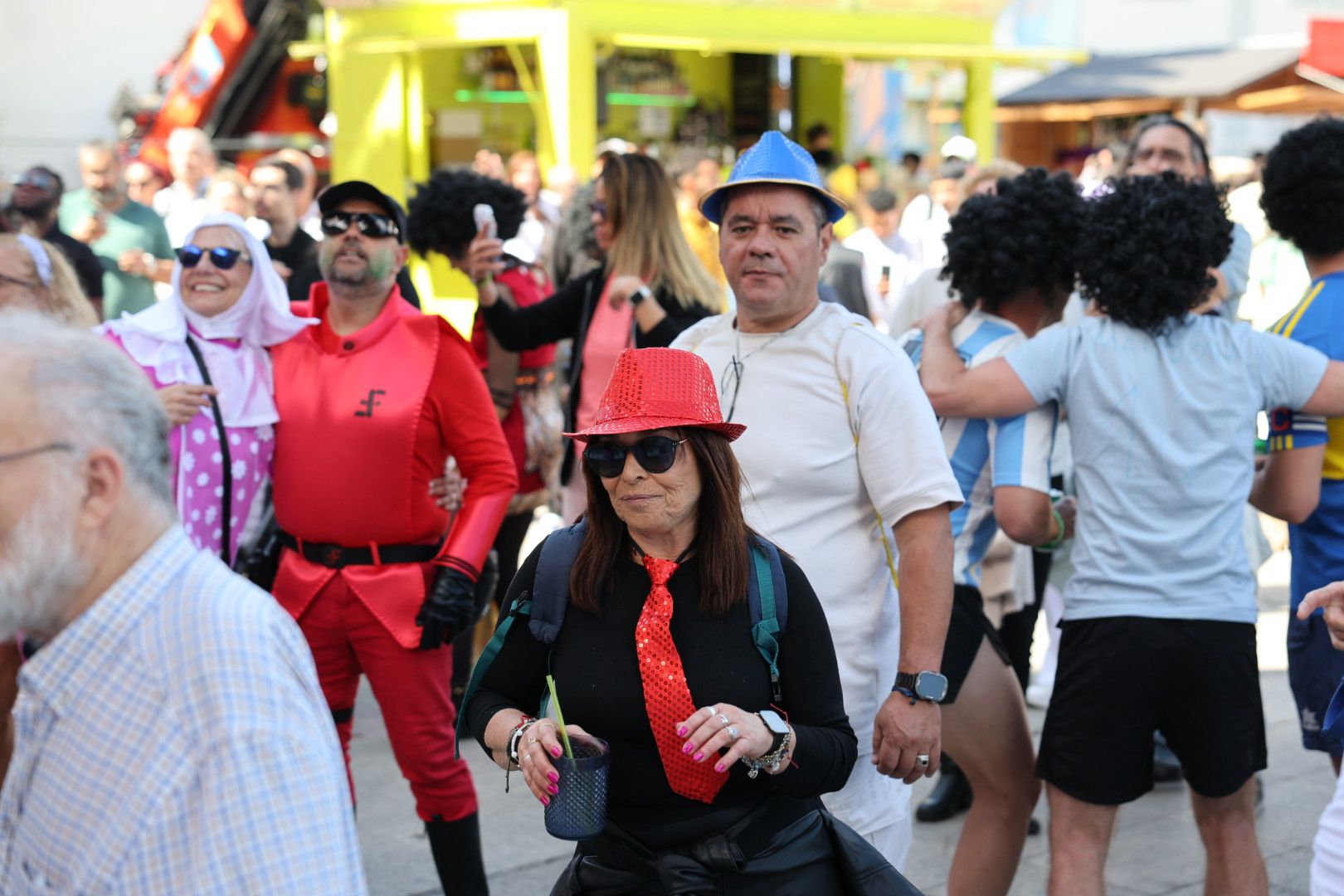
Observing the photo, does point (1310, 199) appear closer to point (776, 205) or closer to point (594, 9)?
point (776, 205)

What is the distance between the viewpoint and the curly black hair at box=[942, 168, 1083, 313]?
12.6 ft

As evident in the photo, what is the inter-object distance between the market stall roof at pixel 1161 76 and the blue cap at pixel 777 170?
16.8m

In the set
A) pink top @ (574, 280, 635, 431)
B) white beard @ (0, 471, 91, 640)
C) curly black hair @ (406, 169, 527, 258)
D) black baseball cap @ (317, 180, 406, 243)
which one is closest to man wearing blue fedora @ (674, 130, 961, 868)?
black baseball cap @ (317, 180, 406, 243)

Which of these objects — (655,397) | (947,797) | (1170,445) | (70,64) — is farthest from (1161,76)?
(655,397)

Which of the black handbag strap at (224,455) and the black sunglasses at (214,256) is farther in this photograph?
the black sunglasses at (214,256)

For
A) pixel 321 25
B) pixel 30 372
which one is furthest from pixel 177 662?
pixel 321 25

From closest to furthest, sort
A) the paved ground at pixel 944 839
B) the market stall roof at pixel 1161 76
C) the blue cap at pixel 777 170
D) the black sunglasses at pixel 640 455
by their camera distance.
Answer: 1. the black sunglasses at pixel 640 455
2. the blue cap at pixel 777 170
3. the paved ground at pixel 944 839
4. the market stall roof at pixel 1161 76

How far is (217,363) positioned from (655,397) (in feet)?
6.27

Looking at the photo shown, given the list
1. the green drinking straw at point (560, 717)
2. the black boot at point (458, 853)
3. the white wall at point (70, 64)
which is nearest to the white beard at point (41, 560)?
the green drinking straw at point (560, 717)

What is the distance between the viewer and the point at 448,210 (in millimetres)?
5965

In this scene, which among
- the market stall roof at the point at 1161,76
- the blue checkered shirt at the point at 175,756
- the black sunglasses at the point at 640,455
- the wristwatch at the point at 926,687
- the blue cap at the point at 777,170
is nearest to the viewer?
the blue checkered shirt at the point at 175,756

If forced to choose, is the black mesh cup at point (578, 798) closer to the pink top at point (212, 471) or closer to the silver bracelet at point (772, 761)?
the silver bracelet at point (772, 761)

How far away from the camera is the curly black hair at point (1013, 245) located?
3.83m

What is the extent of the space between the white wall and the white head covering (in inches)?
704
